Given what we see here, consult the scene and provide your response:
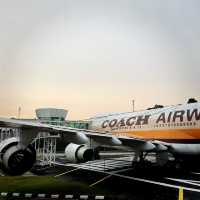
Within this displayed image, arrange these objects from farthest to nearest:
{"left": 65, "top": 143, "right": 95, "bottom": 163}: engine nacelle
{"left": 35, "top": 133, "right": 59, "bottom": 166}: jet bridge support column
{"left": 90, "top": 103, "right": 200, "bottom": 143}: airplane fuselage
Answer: {"left": 35, "top": 133, "right": 59, "bottom": 166}: jet bridge support column
{"left": 65, "top": 143, "right": 95, "bottom": 163}: engine nacelle
{"left": 90, "top": 103, "right": 200, "bottom": 143}: airplane fuselage

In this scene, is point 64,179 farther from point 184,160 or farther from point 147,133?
point 184,160

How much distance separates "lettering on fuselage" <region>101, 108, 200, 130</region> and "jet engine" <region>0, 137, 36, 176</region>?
10.9 metres

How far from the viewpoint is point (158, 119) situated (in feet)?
84.5

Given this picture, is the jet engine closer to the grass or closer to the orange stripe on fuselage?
the grass

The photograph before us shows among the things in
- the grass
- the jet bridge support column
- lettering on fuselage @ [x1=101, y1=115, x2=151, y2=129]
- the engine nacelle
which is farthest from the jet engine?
lettering on fuselage @ [x1=101, y1=115, x2=151, y2=129]

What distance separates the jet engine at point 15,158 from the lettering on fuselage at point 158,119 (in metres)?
10.9

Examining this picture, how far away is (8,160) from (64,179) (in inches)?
235

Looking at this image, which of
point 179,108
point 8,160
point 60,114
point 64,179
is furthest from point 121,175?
point 60,114

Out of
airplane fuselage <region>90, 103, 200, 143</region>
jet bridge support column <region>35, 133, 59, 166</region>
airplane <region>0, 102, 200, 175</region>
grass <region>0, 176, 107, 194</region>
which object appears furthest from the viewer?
jet bridge support column <region>35, 133, 59, 166</region>

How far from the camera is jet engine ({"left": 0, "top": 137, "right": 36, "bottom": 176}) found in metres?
16.0

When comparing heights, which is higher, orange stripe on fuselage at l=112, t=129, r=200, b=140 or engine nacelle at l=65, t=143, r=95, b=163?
orange stripe on fuselage at l=112, t=129, r=200, b=140

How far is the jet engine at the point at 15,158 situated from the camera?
16000mm

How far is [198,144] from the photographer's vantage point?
22.6 m

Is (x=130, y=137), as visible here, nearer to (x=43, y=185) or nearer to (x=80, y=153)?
(x=80, y=153)
